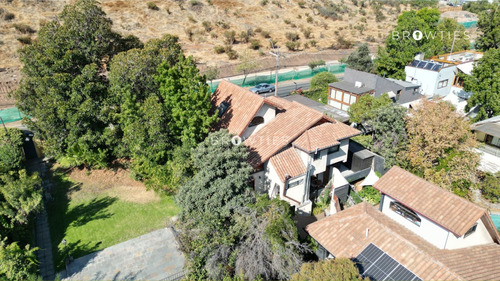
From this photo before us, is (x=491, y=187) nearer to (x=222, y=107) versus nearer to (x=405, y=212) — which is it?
(x=405, y=212)

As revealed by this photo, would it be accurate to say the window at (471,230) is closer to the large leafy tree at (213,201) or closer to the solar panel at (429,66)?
the large leafy tree at (213,201)

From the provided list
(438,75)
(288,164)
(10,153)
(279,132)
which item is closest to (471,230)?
(288,164)

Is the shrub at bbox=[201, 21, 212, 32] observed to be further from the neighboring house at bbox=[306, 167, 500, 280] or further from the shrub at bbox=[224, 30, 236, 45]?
the neighboring house at bbox=[306, 167, 500, 280]

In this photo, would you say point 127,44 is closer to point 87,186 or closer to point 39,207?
point 87,186

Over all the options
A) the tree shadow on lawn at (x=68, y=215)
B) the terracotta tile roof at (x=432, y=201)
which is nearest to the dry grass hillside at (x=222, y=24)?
the tree shadow on lawn at (x=68, y=215)

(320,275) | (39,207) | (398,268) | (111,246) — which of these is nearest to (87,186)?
(39,207)

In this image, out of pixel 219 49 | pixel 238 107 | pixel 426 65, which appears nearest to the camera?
pixel 238 107
